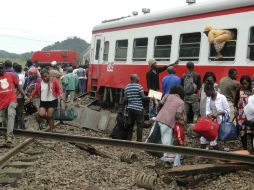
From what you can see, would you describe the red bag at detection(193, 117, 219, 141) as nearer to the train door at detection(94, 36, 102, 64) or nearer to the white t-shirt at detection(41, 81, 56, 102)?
the white t-shirt at detection(41, 81, 56, 102)

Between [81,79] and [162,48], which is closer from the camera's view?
[162,48]

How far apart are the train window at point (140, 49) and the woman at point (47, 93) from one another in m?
4.59

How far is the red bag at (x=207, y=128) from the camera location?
30.2 feet

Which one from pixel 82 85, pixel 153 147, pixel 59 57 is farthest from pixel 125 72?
pixel 59 57

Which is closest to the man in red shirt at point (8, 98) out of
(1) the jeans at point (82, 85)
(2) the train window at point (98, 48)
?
(2) the train window at point (98, 48)

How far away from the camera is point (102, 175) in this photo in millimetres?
7922

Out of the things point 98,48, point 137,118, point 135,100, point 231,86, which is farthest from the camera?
point 98,48

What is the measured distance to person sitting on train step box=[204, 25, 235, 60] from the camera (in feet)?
38.7

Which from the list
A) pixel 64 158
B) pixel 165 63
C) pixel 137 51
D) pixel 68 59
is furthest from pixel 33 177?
pixel 68 59

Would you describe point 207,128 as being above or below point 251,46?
below

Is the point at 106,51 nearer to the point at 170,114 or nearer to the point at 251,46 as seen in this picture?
the point at 251,46

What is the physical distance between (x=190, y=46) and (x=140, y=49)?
304cm

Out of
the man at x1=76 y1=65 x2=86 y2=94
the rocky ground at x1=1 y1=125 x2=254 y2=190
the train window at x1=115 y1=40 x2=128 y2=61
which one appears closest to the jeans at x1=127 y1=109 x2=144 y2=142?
the rocky ground at x1=1 y1=125 x2=254 y2=190

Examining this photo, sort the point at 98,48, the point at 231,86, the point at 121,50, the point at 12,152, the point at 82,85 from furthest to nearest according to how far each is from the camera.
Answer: the point at 82,85
the point at 98,48
the point at 121,50
the point at 231,86
the point at 12,152
